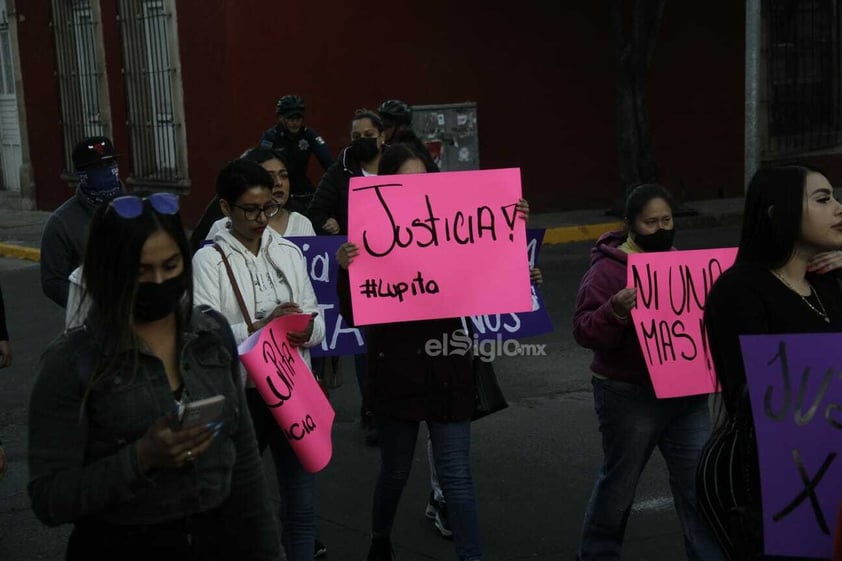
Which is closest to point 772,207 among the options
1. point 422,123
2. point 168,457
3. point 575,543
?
point 168,457

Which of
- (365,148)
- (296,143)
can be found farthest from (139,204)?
(296,143)

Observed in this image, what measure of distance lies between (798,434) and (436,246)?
7.41 ft

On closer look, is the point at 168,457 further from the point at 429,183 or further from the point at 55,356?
the point at 429,183

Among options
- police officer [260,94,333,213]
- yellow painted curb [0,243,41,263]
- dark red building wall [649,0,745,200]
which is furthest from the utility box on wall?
yellow painted curb [0,243,41,263]

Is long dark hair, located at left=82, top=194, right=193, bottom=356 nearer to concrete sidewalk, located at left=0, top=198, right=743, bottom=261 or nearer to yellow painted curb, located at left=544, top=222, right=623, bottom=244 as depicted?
concrete sidewalk, located at left=0, top=198, right=743, bottom=261

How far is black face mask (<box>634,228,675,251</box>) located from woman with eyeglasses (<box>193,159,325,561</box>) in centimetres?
120

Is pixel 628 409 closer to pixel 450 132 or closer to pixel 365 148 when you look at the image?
pixel 365 148

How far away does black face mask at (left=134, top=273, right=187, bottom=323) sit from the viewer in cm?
304

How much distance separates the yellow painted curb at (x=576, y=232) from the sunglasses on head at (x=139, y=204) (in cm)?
1281

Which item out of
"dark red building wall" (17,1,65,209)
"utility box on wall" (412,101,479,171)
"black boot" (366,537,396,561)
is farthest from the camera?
"dark red building wall" (17,1,65,209)

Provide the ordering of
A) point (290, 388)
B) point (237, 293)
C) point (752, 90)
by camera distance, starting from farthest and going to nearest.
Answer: point (752, 90)
point (237, 293)
point (290, 388)

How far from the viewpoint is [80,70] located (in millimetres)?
19625

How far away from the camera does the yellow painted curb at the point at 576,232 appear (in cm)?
1586

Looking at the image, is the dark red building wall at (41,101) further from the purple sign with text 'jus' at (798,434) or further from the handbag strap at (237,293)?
the purple sign with text 'jus' at (798,434)
